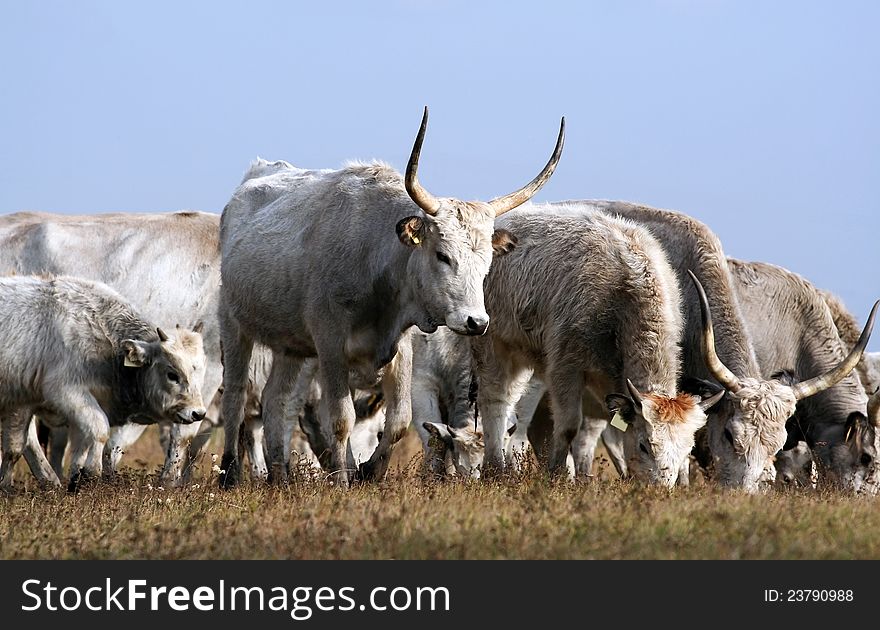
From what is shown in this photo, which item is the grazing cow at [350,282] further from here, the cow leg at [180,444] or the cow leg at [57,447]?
the cow leg at [57,447]

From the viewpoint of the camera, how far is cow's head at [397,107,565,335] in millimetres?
10188

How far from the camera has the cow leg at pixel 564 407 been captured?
37.1 feet

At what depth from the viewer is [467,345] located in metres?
15.1

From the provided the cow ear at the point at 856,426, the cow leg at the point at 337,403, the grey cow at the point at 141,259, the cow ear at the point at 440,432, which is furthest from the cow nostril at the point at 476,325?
the grey cow at the point at 141,259

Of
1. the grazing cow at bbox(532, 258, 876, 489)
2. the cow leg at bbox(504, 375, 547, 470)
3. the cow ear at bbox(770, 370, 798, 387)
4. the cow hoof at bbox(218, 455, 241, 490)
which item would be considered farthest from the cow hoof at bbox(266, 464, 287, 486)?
the cow ear at bbox(770, 370, 798, 387)

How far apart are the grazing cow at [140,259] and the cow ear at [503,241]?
588 cm

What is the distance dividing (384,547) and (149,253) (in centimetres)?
1046

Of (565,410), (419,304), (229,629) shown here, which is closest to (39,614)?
(229,629)

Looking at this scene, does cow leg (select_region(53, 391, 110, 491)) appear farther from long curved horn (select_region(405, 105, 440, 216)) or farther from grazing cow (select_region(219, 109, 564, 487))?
long curved horn (select_region(405, 105, 440, 216))

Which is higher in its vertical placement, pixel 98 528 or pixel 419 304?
pixel 419 304

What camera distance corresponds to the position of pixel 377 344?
36.5 feet

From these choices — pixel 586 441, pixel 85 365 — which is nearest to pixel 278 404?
pixel 85 365

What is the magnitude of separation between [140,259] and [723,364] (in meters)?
8.34

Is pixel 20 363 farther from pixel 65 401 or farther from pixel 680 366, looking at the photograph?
pixel 680 366
